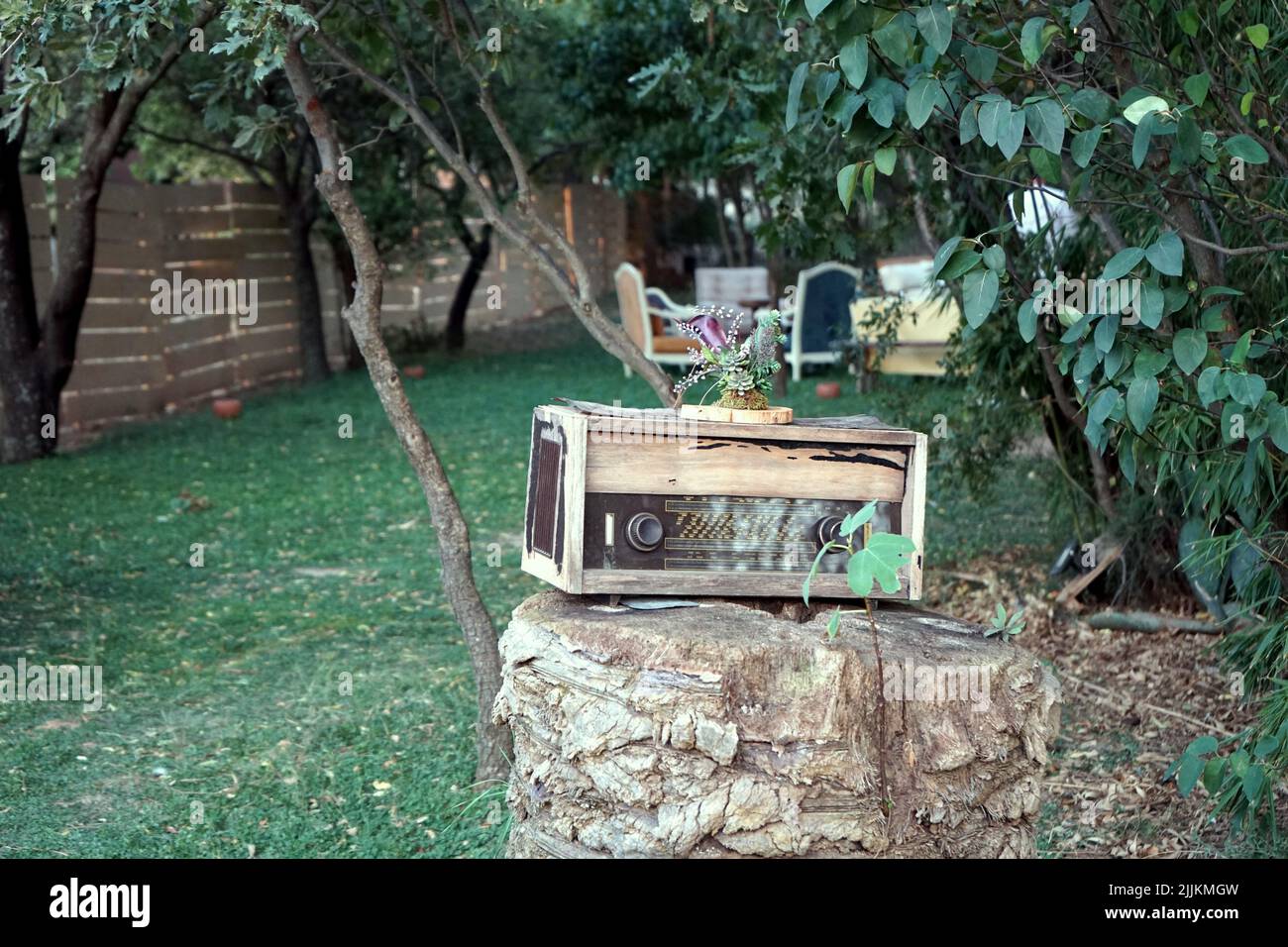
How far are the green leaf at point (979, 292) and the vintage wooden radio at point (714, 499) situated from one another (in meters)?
0.32

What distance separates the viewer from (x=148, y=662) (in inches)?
207

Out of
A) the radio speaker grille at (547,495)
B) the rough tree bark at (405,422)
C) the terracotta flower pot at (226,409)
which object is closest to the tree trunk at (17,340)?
the terracotta flower pot at (226,409)

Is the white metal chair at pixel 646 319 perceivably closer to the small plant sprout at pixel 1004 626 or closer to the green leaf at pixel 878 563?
the small plant sprout at pixel 1004 626

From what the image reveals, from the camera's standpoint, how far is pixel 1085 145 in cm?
264

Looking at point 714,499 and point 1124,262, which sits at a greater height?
point 1124,262

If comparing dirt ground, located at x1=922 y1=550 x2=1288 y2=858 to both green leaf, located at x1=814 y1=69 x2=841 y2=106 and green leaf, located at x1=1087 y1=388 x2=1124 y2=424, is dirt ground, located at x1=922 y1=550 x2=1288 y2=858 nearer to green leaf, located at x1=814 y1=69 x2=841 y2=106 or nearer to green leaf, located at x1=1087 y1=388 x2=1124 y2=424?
green leaf, located at x1=1087 y1=388 x2=1124 y2=424

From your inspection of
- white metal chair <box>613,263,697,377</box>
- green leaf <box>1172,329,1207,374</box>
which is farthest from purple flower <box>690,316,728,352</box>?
white metal chair <box>613,263,697,377</box>

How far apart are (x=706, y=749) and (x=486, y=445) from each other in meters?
7.27

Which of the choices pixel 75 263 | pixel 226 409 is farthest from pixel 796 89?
pixel 226 409

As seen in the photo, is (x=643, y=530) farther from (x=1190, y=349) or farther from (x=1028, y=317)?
(x=1190, y=349)

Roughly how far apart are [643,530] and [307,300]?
1067 cm

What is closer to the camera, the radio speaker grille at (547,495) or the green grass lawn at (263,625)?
the radio speaker grille at (547,495)

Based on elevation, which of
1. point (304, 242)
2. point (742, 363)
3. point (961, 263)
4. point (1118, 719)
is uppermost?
point (304, 242)

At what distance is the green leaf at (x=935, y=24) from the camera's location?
2.55 meters
